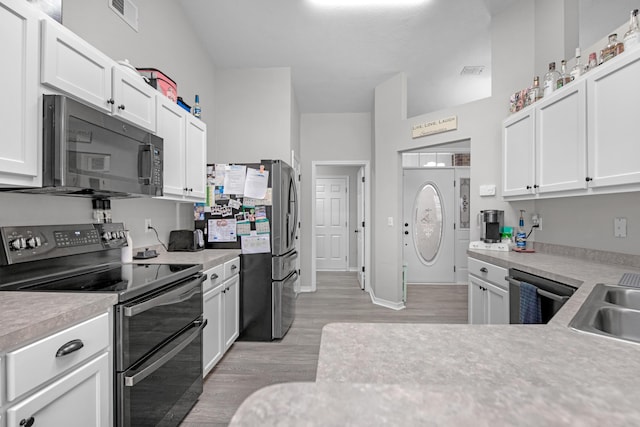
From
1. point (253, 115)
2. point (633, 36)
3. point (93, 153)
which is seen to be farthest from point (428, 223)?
point (93, 153)

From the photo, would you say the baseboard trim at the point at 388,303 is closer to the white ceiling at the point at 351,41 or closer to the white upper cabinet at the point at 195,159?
the white upper cabinet at the point at 195,159

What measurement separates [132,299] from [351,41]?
3.24 meters

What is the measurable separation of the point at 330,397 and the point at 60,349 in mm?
1007

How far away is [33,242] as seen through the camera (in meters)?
1.48

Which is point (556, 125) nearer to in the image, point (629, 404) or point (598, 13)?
point (598, 13)

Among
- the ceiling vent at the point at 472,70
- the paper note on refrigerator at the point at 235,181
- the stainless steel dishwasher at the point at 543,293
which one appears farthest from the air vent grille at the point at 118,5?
the ceiling vent at the point at 472,70

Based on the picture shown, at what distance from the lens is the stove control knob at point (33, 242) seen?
4.81 ft

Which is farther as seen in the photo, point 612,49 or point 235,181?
point 235,181

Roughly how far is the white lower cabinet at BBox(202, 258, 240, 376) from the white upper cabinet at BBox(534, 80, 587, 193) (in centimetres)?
245

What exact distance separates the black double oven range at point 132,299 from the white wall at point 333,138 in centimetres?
368

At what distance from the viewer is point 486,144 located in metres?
3.26

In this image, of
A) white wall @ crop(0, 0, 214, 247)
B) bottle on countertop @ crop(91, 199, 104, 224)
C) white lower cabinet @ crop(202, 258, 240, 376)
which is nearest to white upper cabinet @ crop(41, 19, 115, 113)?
white wall @ crop(0, 0, 214, 247)

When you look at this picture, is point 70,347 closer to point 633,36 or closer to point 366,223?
point 633,36

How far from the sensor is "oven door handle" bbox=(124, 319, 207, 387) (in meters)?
1.32
